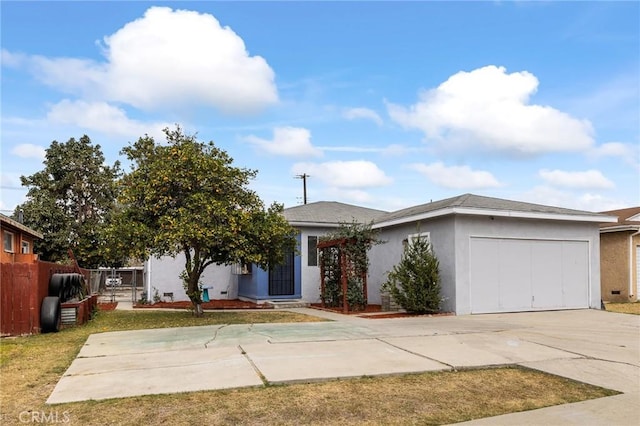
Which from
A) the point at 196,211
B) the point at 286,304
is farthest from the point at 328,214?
the point at 196,211

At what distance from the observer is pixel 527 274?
47.9 ft

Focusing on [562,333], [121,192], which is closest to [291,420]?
[562,333]

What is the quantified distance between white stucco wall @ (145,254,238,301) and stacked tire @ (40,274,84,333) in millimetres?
5097

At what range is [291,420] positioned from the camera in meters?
4.64

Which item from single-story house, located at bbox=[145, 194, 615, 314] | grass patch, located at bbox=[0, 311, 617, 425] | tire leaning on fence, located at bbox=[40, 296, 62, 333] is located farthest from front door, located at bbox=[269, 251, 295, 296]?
grass patch, located at bbox=[0, 311, 617, 425]

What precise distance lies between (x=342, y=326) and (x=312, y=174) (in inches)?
1348

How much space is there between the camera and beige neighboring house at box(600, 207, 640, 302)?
19.4m

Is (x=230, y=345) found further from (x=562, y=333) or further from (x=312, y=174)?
(x=312, y=174)

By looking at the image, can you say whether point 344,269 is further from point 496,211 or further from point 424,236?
point 496,211

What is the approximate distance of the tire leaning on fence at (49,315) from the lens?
36.0 feet

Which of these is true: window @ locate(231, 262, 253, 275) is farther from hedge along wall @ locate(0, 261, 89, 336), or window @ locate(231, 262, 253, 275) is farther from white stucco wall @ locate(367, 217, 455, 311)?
hedge along wall @ locate(0, 261, 89, 336)

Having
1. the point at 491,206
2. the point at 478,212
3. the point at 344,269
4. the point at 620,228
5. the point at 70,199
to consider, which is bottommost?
the point at 344,269

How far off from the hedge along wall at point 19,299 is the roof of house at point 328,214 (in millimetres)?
9210

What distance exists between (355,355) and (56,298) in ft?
24.8
